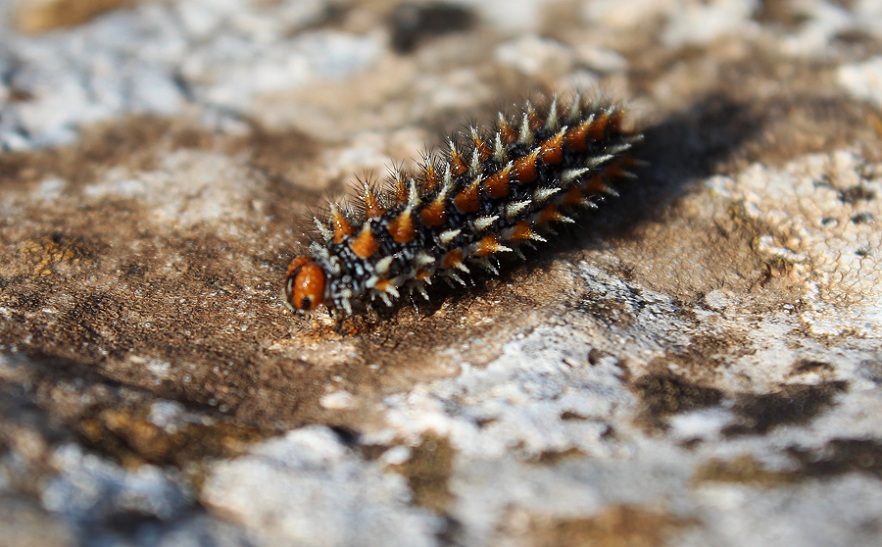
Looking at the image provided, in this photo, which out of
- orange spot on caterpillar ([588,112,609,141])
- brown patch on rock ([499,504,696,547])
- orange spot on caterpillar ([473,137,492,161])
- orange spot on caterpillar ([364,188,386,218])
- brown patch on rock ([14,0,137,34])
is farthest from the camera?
brown patch on rock ([14,0,137,34])

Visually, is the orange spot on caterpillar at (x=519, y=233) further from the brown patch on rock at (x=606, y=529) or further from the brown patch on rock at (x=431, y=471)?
the brown patch on rock at (x=606, y=529)

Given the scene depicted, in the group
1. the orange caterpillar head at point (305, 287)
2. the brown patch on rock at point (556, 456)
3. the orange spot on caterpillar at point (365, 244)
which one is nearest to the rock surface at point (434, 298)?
the brown patch on rock at point (556, 456)

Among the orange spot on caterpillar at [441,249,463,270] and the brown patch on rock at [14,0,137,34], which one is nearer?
the orange spot on caterpillar at [441,249,463,270]

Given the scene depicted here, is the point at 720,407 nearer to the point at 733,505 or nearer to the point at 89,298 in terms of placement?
the point at 733,505

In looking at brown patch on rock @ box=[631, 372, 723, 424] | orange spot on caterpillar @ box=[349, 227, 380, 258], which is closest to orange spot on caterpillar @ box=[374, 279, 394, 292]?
orange spot on caterpillar @ box=[349, 227, 380, 258]

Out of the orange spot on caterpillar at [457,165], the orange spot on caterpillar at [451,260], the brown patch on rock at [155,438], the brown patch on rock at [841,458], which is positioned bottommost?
the brown patch on rock at [155,438]

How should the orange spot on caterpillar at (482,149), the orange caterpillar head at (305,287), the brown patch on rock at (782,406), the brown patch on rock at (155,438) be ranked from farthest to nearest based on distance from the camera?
the orange spot on caterpillar at (482,149)
the orange caterpillar head at (305,287)
the brown patch on rock at (782,406)
the brown patch on rock at (155,438)

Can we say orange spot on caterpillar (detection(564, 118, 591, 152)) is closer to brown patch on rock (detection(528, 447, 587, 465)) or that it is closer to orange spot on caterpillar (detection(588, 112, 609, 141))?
orange spot on caterpillar (detection(588, 112, 609, 141))

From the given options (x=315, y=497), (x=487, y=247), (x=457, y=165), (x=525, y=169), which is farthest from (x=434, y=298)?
(x=315, y=497)
